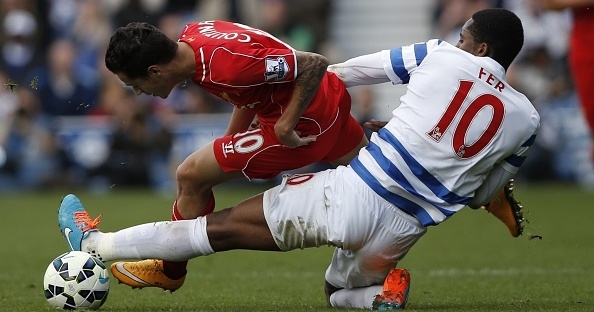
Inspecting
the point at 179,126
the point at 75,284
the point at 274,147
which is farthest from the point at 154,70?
the point at 179,126

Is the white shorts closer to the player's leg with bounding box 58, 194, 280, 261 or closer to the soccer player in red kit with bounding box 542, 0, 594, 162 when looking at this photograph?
the player's leg with bounding box 58, 194, 280, 261

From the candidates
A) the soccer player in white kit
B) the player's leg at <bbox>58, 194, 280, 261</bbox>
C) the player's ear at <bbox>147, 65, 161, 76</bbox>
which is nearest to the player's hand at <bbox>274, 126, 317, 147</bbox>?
the soccer player in white kit

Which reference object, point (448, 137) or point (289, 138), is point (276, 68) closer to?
point (289, 138)

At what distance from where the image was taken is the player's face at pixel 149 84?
6676mm

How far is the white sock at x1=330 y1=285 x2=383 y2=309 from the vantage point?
22.5ft

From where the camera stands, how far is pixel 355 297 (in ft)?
22.8

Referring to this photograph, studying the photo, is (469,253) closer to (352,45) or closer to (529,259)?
(529,259)

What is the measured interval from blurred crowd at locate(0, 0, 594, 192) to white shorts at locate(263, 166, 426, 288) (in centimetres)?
1056

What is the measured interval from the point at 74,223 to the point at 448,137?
8.05 ft

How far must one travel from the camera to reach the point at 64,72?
61.7ft

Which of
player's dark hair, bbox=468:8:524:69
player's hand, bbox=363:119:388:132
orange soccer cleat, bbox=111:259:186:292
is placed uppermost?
player's dark hair, bbox=468:8:524:69

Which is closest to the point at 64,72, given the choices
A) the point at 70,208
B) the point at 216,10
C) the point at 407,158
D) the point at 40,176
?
the point at 40,176

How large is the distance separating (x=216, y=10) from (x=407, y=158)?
47.1 ft

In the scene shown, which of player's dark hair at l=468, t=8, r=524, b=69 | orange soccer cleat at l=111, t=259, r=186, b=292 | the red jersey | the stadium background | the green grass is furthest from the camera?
the stadium background
